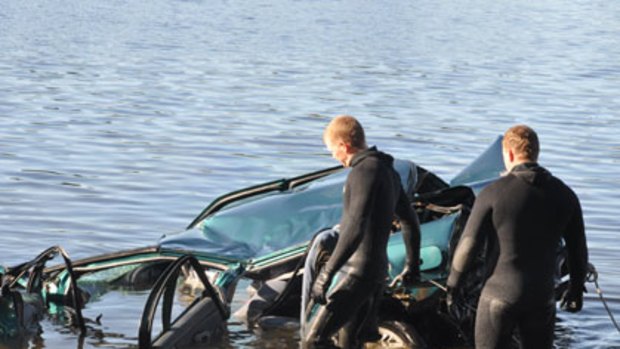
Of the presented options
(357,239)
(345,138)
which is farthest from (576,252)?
(345,138)

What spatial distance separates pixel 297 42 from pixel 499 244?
3464cm

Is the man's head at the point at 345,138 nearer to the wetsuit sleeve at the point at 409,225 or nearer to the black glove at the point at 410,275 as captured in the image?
the wetsuit sleeve at the point at 409,225

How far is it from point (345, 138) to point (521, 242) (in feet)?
4.59

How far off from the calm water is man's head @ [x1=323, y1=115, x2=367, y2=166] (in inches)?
101

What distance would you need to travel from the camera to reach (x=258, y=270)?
9.91 m

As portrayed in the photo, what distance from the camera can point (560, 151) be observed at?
70.0 ft

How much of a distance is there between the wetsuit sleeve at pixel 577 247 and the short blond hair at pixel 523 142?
38 cm

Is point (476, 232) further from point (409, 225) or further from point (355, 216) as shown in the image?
point (409, 225)

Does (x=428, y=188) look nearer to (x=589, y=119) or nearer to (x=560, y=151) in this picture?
(x=560, y=151)

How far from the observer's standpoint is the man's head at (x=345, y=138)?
7.67 metres

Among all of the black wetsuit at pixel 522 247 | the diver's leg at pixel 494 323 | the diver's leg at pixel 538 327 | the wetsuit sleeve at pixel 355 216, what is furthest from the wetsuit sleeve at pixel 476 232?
the wetsuit sleeve at pixel 355 216

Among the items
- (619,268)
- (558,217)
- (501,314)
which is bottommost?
(619,268)

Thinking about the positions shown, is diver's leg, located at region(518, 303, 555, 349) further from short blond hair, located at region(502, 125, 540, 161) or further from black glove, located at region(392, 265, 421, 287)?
black glove, located at region(392, 265, 421, 287)

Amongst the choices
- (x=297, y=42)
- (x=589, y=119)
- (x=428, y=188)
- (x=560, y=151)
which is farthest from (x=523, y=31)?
(x=428, y=188)
